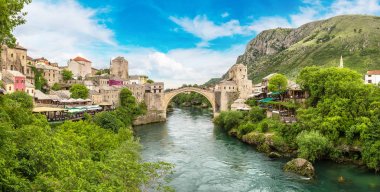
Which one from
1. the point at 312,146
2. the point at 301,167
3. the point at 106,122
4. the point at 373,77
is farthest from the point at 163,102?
the point at 301,167

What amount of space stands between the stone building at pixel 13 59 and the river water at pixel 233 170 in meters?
24.7

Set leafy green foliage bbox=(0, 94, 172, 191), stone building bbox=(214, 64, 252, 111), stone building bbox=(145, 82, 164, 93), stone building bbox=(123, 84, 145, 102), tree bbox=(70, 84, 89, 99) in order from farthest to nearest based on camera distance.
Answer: stone building bbox=(145, 82, 164, 93), stone building bbox=(123, 84, 145, 102), stone building bbox=(214, 64, 252, 111), tree bbox=(70, 84, 89, 99), leafy green foliage bbox=(0, 94, 172, 191)

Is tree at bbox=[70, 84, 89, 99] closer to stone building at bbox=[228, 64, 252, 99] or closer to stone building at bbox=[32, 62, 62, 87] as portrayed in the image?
stone building at bbox=[32, 62, 62, 87]

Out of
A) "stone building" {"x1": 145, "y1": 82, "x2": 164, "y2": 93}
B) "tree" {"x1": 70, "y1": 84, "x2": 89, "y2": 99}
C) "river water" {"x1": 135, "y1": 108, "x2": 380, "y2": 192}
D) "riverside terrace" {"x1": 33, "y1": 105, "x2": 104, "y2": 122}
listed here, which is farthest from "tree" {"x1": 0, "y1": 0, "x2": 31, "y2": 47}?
"stone building" {"x1": 145, "y1": 82, "x2": 164, "y2": 93}

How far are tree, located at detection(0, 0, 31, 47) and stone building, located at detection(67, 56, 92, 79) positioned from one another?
71045mm

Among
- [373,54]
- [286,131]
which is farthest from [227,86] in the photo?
[373,54]

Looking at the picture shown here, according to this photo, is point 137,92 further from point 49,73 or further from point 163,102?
point 49,73

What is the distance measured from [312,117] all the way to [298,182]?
40.7 ft

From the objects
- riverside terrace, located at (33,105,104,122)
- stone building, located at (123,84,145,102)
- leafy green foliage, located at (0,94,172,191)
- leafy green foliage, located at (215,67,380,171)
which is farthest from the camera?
stone building, located at (123,84,145,102)

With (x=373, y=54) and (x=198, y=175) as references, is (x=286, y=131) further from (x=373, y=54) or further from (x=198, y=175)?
(x=373, y=54)

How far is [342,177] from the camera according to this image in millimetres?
27734

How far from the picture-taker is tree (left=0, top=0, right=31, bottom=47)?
11734 millimetres

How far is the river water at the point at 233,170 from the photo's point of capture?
26.1m

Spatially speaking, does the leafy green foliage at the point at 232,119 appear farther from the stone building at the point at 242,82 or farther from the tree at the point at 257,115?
the stone building at the point at 242,82
